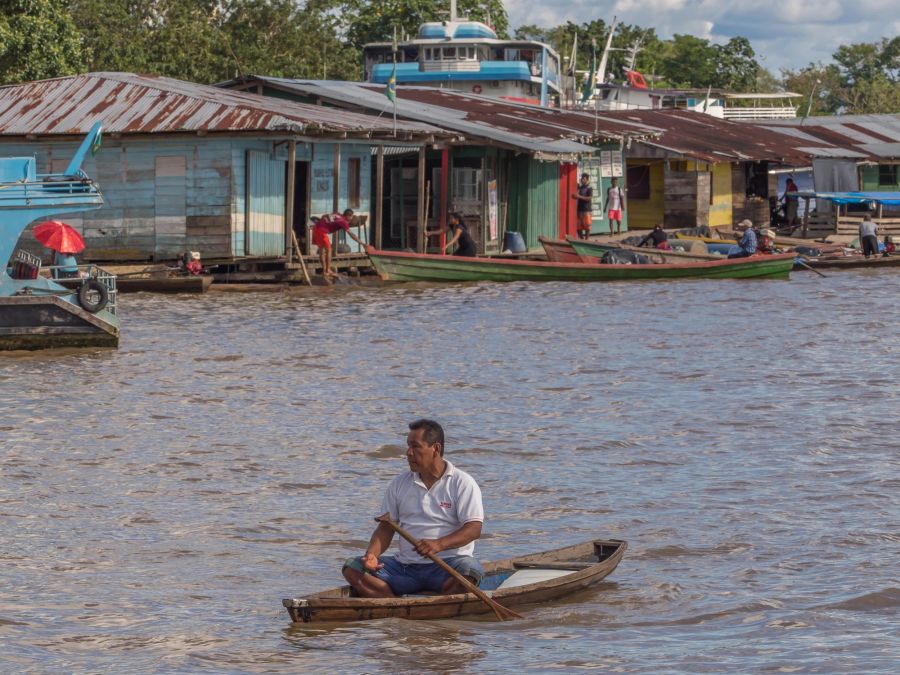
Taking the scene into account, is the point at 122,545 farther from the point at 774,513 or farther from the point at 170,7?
the point at 170,7

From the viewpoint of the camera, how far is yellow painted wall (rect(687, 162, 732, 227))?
43.9 meters

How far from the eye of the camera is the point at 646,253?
28859 millimetres

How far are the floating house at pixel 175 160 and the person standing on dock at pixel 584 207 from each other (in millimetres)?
9969

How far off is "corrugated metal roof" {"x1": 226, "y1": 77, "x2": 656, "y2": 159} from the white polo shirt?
2304 centimetres

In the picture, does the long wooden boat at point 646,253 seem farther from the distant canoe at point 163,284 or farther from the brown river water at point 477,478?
the distant canoe at point 163,284

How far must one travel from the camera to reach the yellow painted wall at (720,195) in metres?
43.9

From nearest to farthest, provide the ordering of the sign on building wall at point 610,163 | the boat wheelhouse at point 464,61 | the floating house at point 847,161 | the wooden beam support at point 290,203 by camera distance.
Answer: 1. the wooden beam support at point 290,203
2. the floating house at point 847,161
3. the sign on building wall at point 610,163
4. the boat wheelhouse at point 464,61

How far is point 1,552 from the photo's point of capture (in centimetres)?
983

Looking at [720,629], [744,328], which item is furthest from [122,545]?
[744,328]

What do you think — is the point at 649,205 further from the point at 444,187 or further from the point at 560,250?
the point at 560,250

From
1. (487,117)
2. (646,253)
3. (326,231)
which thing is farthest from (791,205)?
(326,231)

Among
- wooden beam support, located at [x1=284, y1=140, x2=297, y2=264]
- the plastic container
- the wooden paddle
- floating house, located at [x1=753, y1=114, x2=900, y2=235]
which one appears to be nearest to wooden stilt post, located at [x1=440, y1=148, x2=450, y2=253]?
the plastic container

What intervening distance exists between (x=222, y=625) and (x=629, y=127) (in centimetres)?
3305

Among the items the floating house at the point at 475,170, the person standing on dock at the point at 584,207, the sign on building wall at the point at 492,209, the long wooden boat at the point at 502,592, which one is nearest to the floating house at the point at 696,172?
the person standing on dock at the point at 584,207
